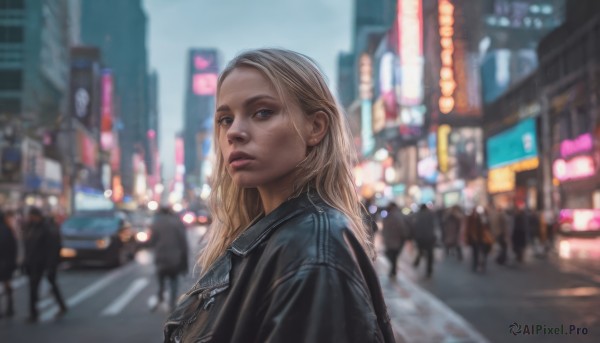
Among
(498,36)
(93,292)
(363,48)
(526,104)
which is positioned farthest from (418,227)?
(363,48)

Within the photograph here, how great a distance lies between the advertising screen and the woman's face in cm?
4334

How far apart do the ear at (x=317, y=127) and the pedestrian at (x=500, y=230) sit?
16555 mm

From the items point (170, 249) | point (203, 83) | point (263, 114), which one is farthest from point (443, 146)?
point (203, 83)

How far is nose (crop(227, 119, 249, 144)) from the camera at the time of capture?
5.44ft

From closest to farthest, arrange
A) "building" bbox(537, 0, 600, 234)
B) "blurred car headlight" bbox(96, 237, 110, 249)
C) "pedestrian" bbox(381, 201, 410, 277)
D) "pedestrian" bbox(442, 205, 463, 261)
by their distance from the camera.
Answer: "pedestrian" bbox(381, 201, 410, 277) < "blurred car headlight" bbox(96, 237, 110, 249) < "pedestrian" bbox(442, 205, 463, 261) < "building" bbox(537, 0, 600, 234)

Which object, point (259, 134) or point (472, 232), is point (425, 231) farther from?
point (259, 134)

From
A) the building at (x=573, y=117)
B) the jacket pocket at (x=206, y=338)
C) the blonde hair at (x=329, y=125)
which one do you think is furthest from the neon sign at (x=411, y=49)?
the jacket pocket at (x=206, y=338)

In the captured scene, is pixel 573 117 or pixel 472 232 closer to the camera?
pixel 472 232

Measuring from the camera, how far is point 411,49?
72.8 m

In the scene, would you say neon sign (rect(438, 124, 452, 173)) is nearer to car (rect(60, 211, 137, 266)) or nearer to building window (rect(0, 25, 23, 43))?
building window (rect(0, 25, 23, 43))

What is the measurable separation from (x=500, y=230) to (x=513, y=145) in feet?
100

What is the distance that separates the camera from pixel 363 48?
14775 centimetres

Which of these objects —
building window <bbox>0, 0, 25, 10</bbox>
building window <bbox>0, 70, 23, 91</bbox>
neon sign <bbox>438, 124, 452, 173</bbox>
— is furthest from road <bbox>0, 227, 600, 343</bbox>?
building window <bbox>0, 0, 25, 10</bbox>

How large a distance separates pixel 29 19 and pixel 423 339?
66.7 meters
